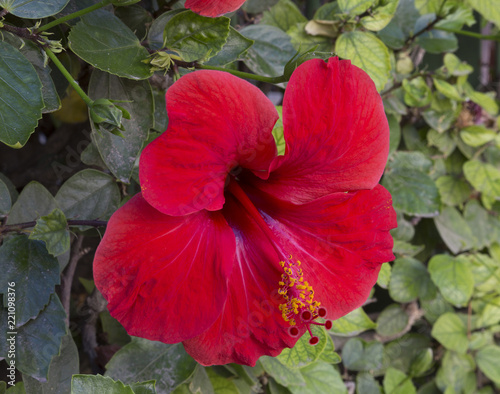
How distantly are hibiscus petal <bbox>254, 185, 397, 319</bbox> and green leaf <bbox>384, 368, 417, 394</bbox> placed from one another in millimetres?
836

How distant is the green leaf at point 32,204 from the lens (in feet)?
2.47

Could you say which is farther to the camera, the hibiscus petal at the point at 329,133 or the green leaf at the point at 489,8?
the green leaf at the point at 489,8

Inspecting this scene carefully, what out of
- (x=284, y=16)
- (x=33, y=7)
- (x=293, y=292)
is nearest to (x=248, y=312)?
(x=293, y=292)

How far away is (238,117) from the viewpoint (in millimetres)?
580

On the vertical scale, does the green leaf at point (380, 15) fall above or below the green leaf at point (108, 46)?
below

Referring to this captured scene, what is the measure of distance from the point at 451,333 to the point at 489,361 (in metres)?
0.18

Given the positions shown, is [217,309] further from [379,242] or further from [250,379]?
[250,379]

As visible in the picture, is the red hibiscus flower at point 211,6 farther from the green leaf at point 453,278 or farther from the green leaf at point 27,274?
the green leaf at point 453,278

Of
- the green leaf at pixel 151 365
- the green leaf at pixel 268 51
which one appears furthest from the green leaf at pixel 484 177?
the green leaf at pixel 151 365

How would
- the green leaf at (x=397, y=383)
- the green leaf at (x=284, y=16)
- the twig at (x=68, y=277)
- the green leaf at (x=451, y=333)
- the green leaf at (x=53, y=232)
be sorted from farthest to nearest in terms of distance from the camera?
the green leaf at (x=451, y=333), the green leaf at (x=397, y=383), the green leaf at (x=284, y=16), the twig at (x=68, y=277), the green leaf at (x=53, y=232)

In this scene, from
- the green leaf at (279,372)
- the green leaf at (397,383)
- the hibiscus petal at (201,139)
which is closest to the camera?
the hibiscus petal at (201,139)

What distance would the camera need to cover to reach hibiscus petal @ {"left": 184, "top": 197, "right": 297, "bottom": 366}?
64cm

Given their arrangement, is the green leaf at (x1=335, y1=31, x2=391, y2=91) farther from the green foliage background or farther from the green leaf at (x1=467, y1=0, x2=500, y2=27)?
the green leaf at (x1=467, y1=0, x2=500, y2=27)

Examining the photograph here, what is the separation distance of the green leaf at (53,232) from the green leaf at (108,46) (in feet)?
0.73
